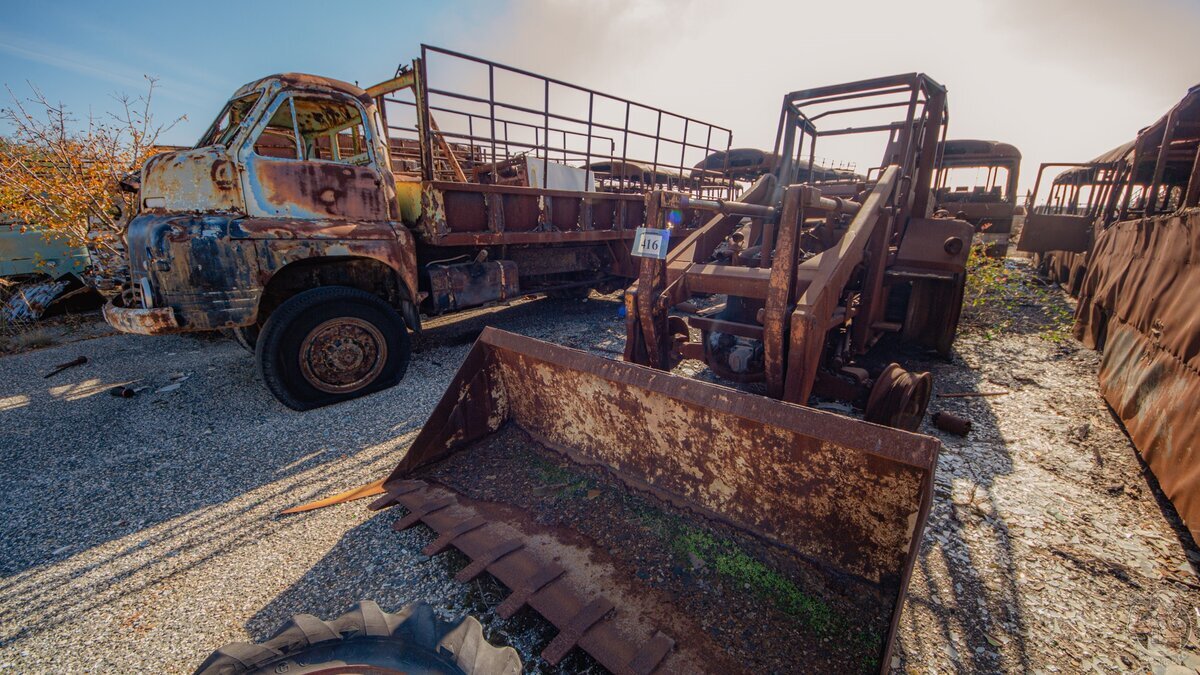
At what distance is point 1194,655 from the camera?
181cm

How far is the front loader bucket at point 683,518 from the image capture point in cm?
171

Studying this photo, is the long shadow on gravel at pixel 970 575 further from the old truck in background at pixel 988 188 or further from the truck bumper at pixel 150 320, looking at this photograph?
the old truck in background at pixel 988 188

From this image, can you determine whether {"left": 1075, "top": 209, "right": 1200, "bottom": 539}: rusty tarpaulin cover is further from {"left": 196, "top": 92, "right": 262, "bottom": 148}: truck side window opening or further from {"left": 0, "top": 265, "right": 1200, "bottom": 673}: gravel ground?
{"left": 196, "top": 92, "right": 262, "bottom": 148}: truck side window opening

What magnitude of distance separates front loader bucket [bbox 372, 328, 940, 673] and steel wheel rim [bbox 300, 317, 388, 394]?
78.4 inches

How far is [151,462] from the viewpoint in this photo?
3268 millimetres

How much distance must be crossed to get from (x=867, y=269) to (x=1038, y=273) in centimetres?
1153

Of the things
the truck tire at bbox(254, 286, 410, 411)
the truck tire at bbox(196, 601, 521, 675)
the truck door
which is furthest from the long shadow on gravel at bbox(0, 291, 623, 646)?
the truck door

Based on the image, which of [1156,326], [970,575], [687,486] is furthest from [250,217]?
[1156,326]

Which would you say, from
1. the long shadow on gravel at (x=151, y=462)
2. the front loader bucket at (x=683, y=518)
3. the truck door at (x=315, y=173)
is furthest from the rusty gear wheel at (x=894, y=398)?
the truck door at (x=315, y=173)

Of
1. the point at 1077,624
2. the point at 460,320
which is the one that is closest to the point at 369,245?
the point at 460,320

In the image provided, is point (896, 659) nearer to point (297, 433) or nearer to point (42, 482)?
point (297, 433)

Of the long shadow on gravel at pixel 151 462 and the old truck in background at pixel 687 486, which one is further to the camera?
the long shadow on gravel at pixel 151 462

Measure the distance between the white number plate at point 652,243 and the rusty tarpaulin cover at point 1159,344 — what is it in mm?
2985

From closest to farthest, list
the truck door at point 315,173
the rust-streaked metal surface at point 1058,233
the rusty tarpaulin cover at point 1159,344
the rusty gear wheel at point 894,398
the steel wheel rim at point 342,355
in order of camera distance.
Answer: the rusty tarpaulin cover at point 1159,344 < the rusty gear wheel at point 894,398 < the truck door at point 315,173 < the steel wheel rim at point 342,355 < the rust-streaked metal surface at point 1058,233
